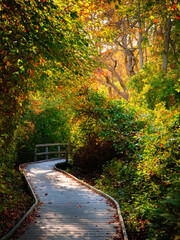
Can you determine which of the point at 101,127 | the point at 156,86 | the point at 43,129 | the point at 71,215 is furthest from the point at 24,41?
the point at 43,129

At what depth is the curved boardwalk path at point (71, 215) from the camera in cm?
513

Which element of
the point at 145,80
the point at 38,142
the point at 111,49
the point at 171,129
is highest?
the point at 111,49

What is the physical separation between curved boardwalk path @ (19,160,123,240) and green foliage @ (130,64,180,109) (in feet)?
24.9

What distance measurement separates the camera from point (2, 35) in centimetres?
502

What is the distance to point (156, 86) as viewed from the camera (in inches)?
607

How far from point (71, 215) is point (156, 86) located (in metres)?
11.2

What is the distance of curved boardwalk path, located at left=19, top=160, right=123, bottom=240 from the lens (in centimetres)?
513

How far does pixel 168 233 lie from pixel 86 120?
364 inches

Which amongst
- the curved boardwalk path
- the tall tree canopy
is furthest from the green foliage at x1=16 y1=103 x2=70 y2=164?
the tall tree canopy

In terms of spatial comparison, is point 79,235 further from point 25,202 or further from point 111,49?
point 111,49

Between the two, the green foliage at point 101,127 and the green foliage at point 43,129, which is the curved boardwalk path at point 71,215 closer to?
the green foliage at point 101,127

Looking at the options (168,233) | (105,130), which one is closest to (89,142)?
(105,130)

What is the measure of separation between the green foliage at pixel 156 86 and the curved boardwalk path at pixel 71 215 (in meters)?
7.59

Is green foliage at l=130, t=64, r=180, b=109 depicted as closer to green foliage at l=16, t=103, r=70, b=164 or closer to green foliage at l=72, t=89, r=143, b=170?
green foliage at l=72, t=89, r=143, b=170
